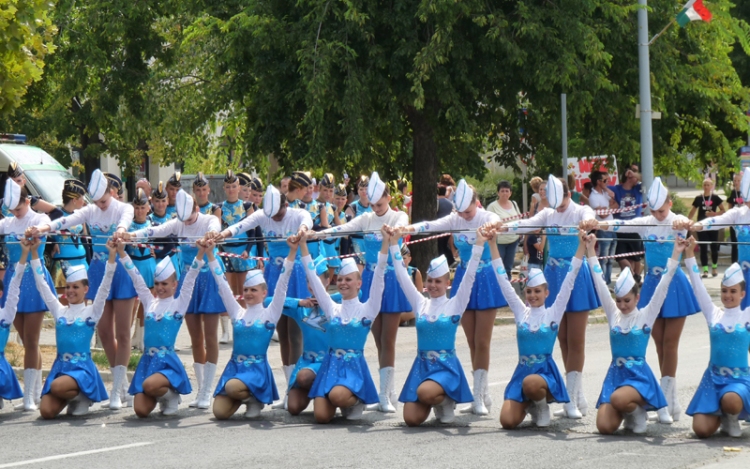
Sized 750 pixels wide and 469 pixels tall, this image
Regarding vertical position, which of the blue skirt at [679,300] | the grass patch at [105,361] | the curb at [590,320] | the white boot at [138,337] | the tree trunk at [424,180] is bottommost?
the grass patch at [105,361]

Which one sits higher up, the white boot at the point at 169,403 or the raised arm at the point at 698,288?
the raised arm at the point at 698,288

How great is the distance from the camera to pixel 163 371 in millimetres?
9906

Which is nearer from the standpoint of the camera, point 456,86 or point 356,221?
point 356,221

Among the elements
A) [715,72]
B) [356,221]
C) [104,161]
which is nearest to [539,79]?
[715,72]

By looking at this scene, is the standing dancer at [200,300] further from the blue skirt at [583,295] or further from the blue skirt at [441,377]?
the blue skirt at [583,295]

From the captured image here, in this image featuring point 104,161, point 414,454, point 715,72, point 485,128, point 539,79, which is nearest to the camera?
point 414,454

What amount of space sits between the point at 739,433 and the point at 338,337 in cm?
308

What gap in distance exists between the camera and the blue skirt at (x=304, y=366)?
32.5 feet

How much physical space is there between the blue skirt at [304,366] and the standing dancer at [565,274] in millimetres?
1870

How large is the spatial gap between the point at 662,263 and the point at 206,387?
155 inches

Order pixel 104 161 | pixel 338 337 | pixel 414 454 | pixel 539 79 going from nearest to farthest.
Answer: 1. pixel 414 454
2. pixel 338 337
3. pixel 539 79
4. pixel 104 161

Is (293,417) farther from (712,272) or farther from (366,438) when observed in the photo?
(712,272)

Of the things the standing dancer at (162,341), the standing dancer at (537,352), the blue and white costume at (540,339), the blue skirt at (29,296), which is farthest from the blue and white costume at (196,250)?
the blue and white costume at (540,339)

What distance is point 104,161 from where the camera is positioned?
50.8 metres
